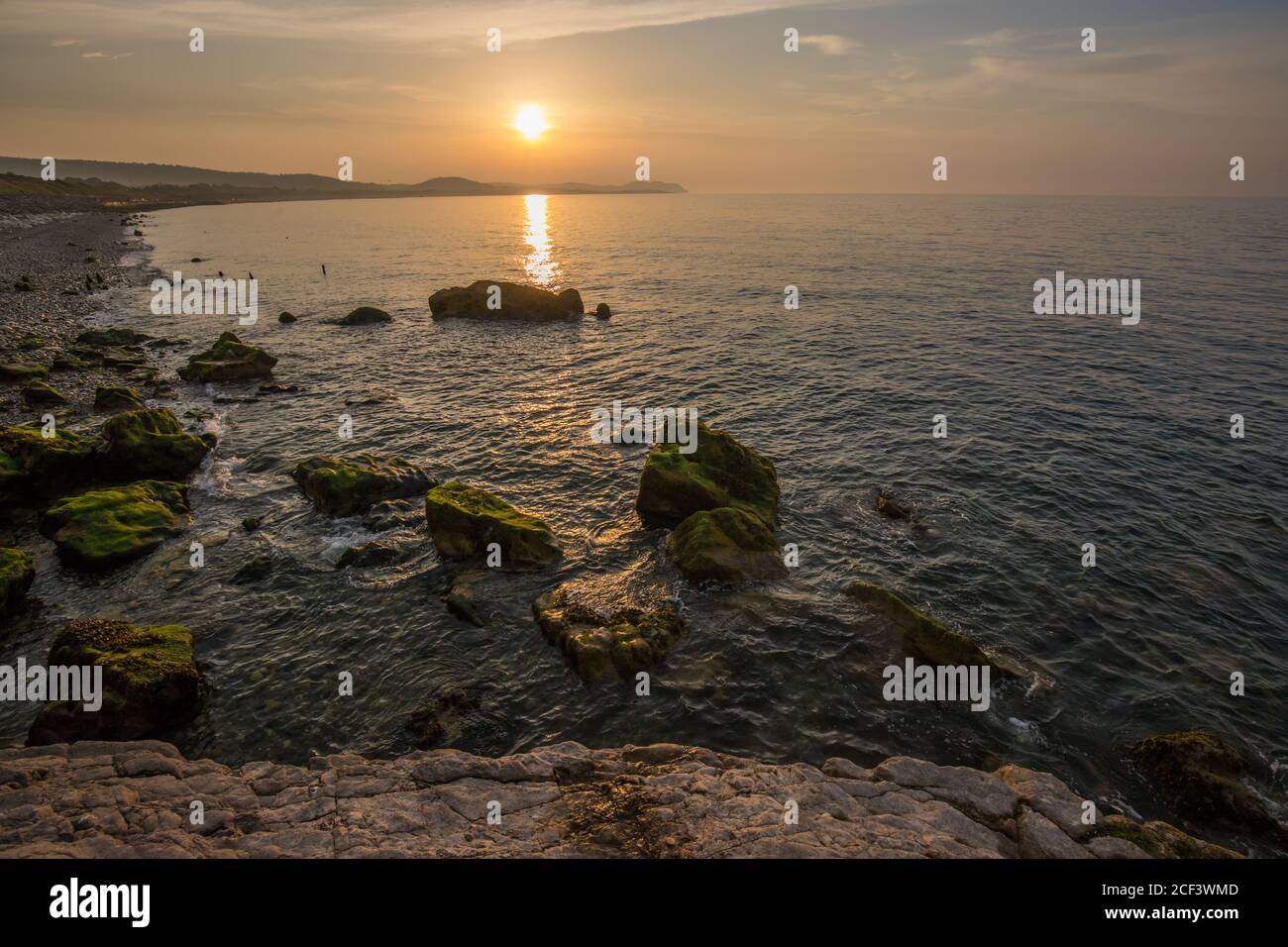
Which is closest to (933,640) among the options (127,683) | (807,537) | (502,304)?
(807,537)

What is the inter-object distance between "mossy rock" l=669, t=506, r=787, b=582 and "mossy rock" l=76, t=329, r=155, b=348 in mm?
52245

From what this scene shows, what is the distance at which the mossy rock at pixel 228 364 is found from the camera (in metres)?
43.0

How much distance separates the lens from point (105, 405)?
35344mm

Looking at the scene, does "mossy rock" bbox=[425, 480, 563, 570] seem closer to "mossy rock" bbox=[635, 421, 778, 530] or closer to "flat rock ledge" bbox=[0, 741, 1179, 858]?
"mossy rock" bbox=[635, 421, 778, 530]

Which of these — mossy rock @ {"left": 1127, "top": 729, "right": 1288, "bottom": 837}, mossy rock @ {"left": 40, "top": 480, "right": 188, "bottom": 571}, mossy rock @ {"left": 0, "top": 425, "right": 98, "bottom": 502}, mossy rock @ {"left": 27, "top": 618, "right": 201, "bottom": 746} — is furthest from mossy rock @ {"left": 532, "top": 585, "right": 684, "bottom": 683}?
mossy rock @ {"left": 0, "top": 425, "right": 98, "bottom": 502}

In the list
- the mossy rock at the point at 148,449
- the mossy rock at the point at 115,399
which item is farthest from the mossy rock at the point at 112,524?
the mossy rock at the point at 115,399

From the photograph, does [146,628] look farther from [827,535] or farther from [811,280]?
[811,280]

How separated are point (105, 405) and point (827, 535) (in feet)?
130

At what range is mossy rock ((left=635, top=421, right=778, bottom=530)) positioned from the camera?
79.7ft

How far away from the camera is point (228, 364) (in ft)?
143

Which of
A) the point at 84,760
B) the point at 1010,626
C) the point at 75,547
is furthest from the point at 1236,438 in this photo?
the point at 75,547

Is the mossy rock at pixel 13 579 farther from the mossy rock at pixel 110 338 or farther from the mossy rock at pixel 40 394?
the mossy rock at pixel 110 338

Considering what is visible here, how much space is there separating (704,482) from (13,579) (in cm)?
2245

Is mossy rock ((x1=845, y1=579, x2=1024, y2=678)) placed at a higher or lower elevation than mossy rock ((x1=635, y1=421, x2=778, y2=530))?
lower
